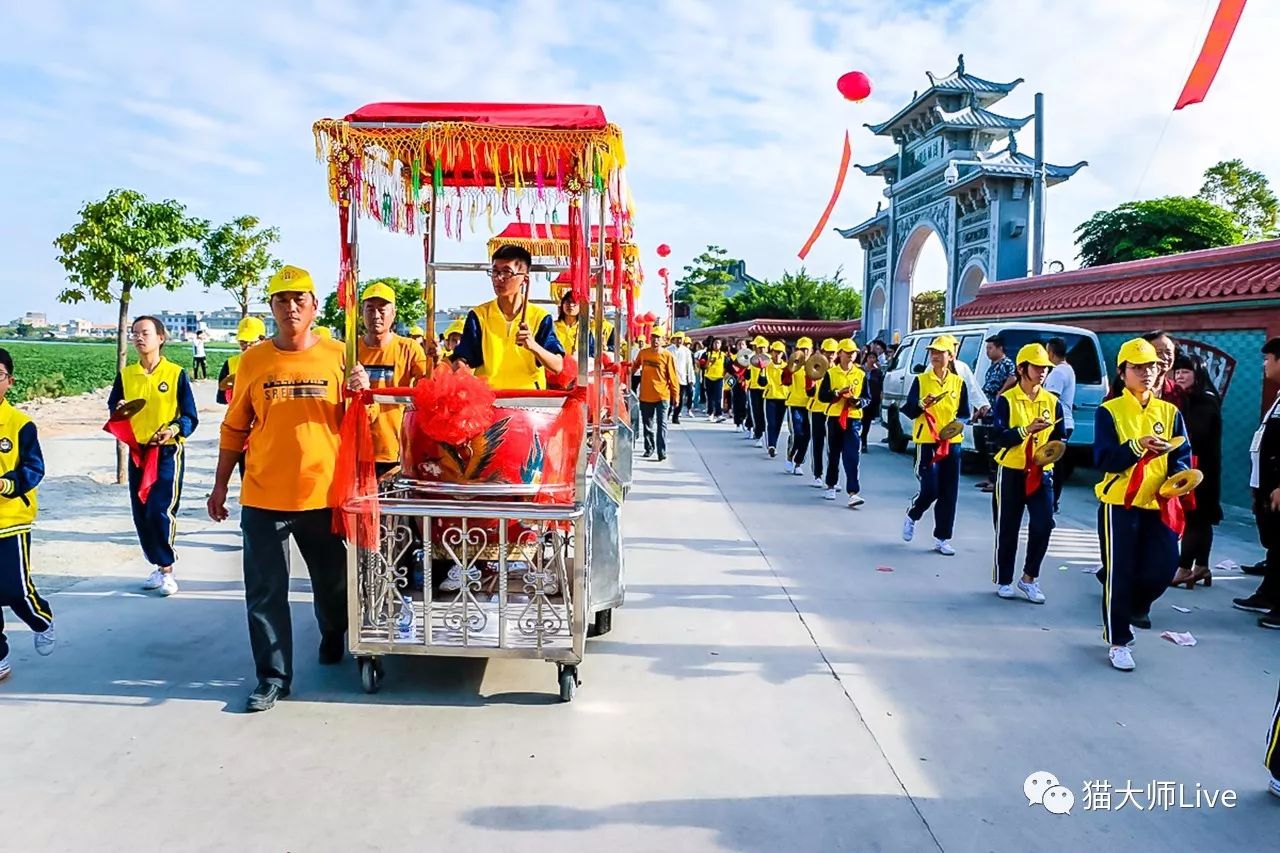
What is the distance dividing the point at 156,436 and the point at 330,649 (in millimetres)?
1965

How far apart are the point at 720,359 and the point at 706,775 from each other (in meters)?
16.7

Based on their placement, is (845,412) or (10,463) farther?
(845,412)

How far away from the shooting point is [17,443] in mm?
4160

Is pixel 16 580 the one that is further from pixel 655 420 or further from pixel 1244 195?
pixel 1244 195

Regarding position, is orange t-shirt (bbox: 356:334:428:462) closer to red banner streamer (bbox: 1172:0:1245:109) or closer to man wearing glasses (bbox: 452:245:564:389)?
man wearing glasses (bbox: 452:245:564:389)

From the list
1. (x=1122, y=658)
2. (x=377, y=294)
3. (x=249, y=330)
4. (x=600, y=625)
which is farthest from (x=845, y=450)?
(x=249, y=330)

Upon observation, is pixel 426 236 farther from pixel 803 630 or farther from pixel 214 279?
pixel 214 279

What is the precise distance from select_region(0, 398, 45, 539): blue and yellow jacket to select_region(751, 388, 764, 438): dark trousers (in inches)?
436

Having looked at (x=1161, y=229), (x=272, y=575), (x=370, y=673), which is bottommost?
(x=370, y=673)

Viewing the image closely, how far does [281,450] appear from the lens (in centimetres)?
393

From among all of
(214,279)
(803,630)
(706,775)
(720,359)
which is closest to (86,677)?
(706,775)

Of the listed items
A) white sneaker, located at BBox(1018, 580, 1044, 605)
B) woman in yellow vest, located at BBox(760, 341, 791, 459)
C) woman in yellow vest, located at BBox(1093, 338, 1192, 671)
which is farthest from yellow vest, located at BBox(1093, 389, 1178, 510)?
woman in yellow vest, located at BBox(760, 341, 791, 459)

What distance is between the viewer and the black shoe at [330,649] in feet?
14.6

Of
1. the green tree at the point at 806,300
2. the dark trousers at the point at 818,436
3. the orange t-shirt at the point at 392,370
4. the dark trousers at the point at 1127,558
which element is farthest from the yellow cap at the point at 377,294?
the green tree at the point at 806,300
